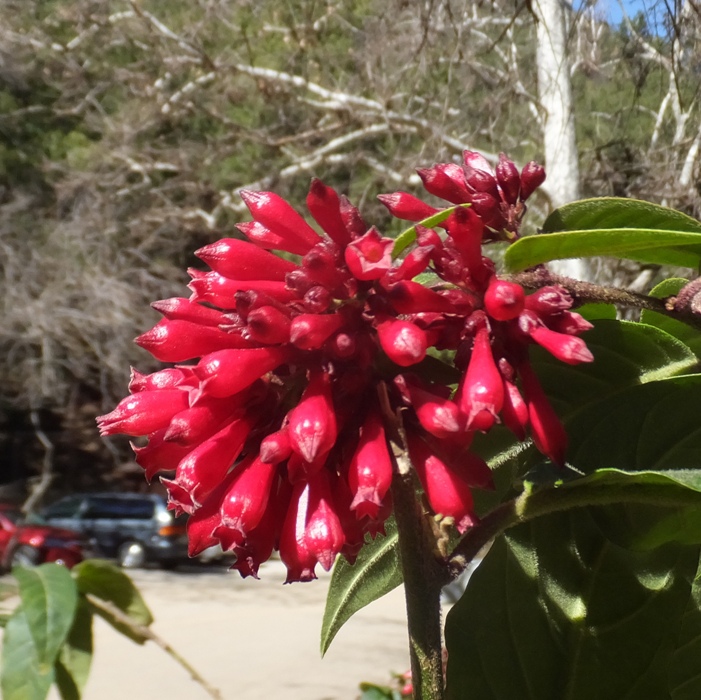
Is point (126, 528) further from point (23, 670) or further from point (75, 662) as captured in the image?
point (23, 670)

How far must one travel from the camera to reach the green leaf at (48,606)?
137 centimetres

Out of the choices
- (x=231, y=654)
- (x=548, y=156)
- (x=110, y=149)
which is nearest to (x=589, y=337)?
(x=548, y=156)

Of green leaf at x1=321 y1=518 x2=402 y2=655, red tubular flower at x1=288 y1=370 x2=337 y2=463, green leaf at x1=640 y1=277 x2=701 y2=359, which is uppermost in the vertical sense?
green leaf at x1=640 y1=277 x2=701 y2=359

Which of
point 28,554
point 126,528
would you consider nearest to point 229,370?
point 28,554

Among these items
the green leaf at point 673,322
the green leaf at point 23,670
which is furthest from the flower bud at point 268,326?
the green leaf at point 23,670

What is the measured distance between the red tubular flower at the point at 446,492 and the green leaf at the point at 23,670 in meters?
0.93

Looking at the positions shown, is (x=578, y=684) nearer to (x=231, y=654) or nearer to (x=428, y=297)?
(x=428, y=297)

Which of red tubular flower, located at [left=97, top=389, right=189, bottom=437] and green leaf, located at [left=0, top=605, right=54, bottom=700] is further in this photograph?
green leaf, located at [left=0, top=605, right=54, bottom=700]

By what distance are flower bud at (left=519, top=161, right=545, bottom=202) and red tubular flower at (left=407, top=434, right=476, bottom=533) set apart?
337 mm

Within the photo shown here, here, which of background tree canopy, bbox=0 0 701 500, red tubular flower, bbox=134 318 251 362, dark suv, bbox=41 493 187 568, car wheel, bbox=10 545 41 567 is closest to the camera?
red tubular flower, bbox=134 318 251 362

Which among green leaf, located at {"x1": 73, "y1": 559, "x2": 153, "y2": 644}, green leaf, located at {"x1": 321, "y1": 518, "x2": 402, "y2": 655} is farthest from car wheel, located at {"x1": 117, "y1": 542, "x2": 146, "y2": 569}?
green leaf, located at {"x1": 321, "y1": 518, "x2": 402, "y2": 655}

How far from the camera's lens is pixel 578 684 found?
0.82m

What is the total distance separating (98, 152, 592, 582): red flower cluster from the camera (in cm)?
69

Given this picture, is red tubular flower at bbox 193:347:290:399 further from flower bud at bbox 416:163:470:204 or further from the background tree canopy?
the background tree canopy
